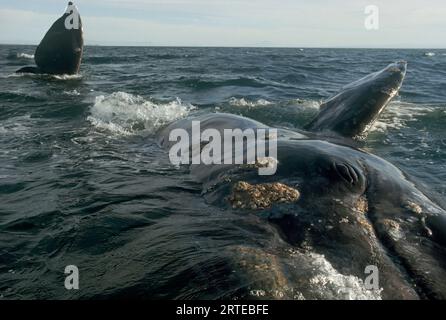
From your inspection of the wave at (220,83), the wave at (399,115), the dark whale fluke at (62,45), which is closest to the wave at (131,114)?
the wave at (399,115)

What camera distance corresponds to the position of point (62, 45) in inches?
693

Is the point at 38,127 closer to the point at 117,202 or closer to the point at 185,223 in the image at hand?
the point at 117,202

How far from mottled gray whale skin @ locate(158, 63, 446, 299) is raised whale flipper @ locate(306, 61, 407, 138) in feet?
6.93

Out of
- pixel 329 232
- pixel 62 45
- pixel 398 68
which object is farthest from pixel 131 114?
pixel 329 232

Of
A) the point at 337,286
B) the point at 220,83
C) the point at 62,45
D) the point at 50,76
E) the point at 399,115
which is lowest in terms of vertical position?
the point at 337,286

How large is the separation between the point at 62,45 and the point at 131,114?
7.98m

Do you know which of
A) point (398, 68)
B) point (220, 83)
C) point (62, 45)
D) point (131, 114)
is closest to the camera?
point (398, 68)

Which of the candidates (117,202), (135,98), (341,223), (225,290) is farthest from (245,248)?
(135,98)

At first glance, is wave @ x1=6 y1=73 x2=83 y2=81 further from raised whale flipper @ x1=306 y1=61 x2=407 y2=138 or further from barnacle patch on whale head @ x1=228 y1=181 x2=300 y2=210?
barnacle patch on whale head @ x1=228 y1=181 x2=300 y2=210

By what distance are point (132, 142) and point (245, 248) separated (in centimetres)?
546

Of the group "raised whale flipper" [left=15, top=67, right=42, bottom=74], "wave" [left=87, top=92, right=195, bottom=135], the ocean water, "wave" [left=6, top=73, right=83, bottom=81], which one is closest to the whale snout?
the ocean water

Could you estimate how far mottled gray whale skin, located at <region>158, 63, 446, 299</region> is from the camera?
2.96 meters

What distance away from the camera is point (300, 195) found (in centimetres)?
411

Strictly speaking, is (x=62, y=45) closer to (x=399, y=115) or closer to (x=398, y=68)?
(x=399, y=115)
